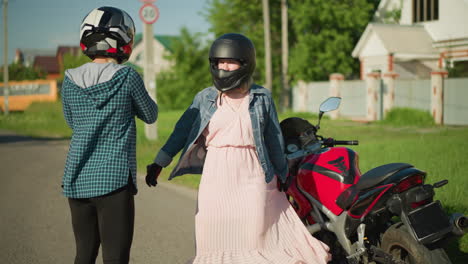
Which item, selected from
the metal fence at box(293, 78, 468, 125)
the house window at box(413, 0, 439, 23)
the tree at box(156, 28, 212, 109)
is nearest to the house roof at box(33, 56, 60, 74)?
the tree at box(156, 28, 212, 109)

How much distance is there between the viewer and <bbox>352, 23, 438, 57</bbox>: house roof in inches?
1054

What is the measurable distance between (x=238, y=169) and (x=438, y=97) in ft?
60.3

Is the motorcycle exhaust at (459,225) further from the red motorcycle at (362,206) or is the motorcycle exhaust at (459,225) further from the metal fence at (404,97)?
the metal fence at (404,97)

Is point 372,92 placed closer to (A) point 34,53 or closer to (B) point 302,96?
(B) point 302,96

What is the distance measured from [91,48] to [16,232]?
3.70 meters

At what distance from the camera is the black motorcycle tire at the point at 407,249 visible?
3.18 metres

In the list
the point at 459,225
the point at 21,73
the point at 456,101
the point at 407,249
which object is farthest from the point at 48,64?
the point at 459,225

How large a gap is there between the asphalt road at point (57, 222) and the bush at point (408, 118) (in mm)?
13294

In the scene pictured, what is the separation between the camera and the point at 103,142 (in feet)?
10.1

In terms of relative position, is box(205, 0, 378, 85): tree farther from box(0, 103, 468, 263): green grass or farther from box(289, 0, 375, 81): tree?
box(0, 103, 468, 263): green grass

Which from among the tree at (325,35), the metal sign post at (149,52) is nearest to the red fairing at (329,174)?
the metal sign post at (149,52)

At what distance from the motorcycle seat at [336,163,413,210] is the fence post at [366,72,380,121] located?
20.2 metres

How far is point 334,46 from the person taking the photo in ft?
102

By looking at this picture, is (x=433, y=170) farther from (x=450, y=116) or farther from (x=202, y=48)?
(x=202, y=48)
